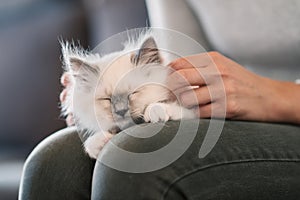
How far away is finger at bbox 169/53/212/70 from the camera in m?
0.73

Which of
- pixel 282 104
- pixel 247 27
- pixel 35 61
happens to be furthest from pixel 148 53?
pixel 35 61

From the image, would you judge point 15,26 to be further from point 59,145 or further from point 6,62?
point 59,145

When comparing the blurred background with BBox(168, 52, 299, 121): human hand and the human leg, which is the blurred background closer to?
BBox(168, 52, 299, 121): human hand

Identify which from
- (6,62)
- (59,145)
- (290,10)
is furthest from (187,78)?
(6,62)

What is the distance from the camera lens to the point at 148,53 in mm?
769

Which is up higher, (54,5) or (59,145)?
(54,5)

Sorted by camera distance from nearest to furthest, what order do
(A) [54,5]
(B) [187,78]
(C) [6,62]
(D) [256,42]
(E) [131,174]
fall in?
(E) [131,174]
(B) [187,78]
(D) [256,42]
(C) [6,62]
(A) [54,5]

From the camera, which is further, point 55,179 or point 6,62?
point 6,62

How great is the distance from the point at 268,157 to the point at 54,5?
4.40 feet

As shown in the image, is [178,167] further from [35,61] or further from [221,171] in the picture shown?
[35,61]

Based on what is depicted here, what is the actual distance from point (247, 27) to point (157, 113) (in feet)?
1.67

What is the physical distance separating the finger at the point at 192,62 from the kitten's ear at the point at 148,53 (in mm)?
39

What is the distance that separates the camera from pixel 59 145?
80 centimetres

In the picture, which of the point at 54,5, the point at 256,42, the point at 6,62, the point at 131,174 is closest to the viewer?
the point at 131,174
